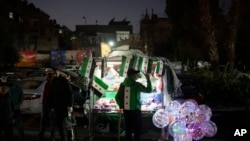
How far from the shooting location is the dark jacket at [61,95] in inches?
421

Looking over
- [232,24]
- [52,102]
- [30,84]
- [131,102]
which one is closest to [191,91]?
[30,84]

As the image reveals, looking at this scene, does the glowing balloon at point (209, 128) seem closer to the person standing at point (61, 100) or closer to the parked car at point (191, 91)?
the person standing at point (61, 100)

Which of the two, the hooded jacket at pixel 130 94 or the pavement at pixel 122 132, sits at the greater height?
the hooded jacket at pixel 130 94

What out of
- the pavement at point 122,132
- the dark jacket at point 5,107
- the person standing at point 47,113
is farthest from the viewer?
the pavement at point 122,132

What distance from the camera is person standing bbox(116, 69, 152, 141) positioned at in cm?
1044

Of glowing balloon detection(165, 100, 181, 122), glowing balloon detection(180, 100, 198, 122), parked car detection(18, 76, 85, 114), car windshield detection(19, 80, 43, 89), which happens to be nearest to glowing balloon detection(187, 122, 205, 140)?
glowing balloon detection(180, 100, 198, 122)

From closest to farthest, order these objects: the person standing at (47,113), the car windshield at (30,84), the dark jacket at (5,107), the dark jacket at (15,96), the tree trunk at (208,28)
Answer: the dark jacket at (5,107) < the dark jacket at (15,96) < the person standing at (47,113) < the car windshield at (30,84) < the tree trunk at (208,28)

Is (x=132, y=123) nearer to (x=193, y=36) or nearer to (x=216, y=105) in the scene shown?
(x=216, y=105)

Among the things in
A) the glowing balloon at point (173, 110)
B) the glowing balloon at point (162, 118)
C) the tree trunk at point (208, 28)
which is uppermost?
the tree trunk at point (208, 28)

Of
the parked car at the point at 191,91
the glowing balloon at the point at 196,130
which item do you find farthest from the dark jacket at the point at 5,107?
the parked car at the point at 191,91

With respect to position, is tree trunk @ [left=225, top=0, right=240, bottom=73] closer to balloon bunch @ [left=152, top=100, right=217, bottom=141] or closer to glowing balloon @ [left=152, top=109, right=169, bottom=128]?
glowing balloon @ [left=152, top=109, right=169, bottom=128]

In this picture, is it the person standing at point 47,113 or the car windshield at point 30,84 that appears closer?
the person standing at point 47,113

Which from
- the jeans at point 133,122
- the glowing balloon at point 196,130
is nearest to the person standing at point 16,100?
the jeans at point 133,122

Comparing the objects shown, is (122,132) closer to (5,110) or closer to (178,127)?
(178,127)
